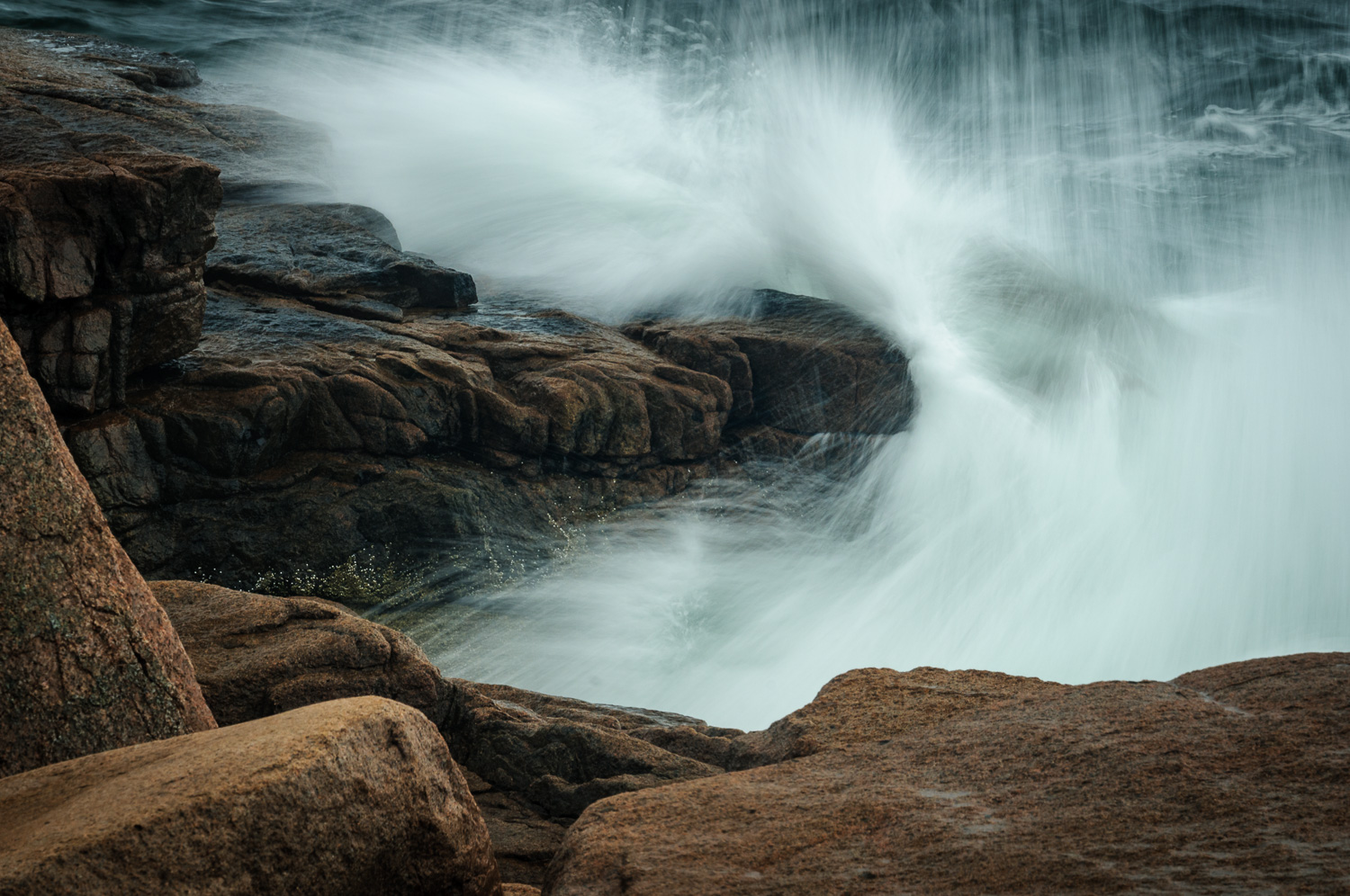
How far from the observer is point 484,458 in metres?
8.94

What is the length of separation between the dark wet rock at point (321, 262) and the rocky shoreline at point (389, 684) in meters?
0.06

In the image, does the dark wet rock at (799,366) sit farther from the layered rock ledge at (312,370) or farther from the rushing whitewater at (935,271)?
the rushing whitewater at (935,271)

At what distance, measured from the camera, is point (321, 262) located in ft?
34.5

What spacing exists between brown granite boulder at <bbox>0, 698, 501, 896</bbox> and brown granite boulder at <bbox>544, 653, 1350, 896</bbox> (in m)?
0.47

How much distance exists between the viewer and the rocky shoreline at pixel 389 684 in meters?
2.45

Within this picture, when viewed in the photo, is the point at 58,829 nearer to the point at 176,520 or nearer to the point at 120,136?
the point at 176,520

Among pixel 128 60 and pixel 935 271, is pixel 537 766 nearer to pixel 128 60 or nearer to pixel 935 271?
pixel 935 271

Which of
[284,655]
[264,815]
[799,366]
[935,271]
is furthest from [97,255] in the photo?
[935,271]

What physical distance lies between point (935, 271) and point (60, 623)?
1448 cm

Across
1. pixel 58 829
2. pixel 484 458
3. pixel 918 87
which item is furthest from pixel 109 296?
pixel 918 87

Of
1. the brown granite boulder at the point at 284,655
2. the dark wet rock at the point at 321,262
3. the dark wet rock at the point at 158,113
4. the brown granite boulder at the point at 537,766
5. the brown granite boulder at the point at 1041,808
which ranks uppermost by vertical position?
the dark wet rock at the point at 158,113

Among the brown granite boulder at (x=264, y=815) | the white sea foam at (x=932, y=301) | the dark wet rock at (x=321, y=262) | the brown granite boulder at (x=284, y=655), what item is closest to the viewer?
the brown granite boulder at (x=264, y=815)

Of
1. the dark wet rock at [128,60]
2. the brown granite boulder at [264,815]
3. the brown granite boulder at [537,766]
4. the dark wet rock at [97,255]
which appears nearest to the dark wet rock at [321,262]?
the dark wet rock at [97,255]

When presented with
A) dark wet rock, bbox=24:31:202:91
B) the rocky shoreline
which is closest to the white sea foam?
the rocky shoreline
